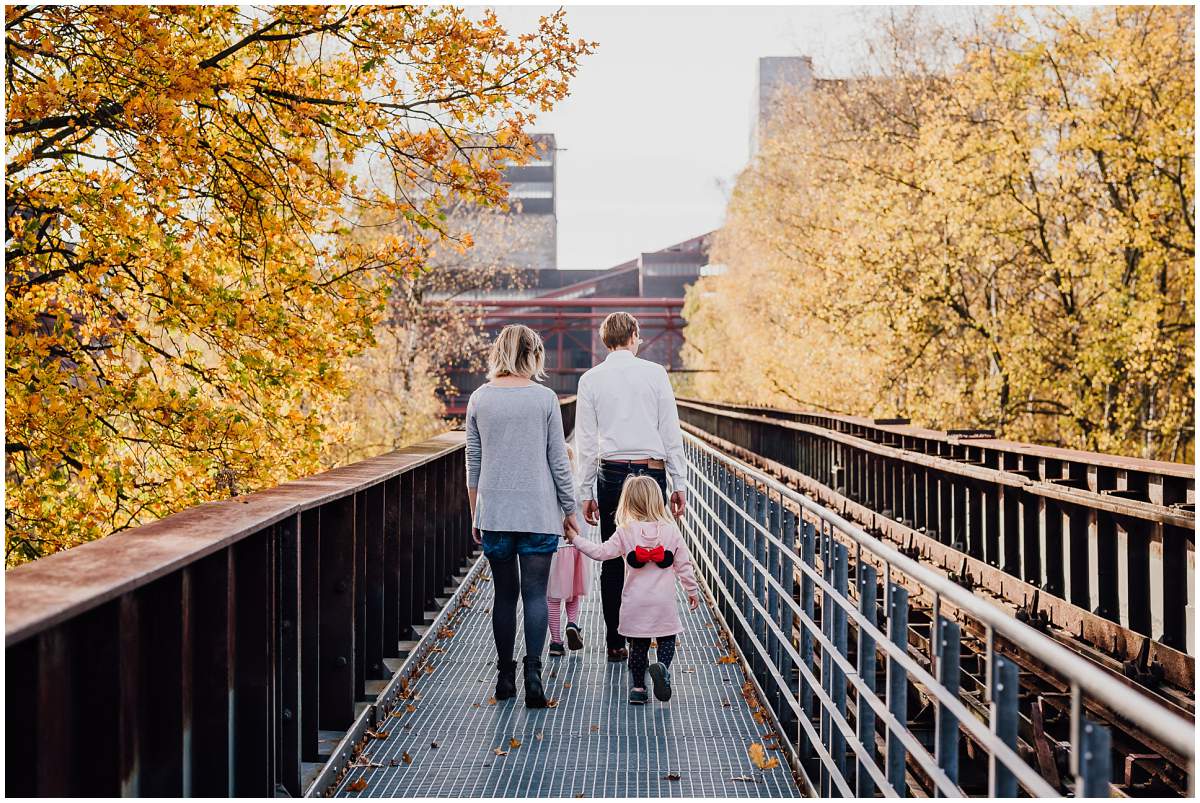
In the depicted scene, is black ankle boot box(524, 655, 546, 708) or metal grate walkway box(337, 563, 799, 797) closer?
metal grate walkway box(337, 563, 799, 797)

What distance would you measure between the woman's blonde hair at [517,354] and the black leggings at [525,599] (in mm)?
936

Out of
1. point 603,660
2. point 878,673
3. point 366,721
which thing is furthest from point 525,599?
point 878,673

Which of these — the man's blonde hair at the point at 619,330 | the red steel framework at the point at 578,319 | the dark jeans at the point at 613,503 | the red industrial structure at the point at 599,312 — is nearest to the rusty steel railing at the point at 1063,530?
the dark jeans at the point at 613,503

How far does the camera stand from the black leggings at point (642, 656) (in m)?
6.74

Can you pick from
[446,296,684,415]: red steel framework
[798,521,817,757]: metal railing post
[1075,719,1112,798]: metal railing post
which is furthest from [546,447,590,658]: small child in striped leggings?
[446,296,684,415]: red steel framework

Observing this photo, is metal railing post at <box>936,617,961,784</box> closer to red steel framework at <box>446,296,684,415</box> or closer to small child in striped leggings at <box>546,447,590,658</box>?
small child in striped leggings at <box>546,447,590,658</box>

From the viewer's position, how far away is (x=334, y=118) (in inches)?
412

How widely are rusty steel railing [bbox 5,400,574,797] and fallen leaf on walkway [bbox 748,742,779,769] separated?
1816 mm

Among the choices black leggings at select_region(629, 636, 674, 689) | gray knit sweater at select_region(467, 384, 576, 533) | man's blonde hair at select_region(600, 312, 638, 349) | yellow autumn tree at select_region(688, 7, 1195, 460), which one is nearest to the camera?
gray knit sweater at select_region(467, 384, 576, 533)

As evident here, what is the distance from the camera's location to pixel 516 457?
21.0 ft

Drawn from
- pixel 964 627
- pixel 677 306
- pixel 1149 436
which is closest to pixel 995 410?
pixel 1149 436

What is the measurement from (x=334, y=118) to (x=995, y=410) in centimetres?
1869

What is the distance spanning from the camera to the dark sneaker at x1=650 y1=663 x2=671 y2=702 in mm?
6699

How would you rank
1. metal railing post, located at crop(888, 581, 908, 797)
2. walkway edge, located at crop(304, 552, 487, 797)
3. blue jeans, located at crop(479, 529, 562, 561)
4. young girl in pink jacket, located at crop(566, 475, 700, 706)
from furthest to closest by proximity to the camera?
1. young girl in pink jacket, located at crop(566, 475, 700, 706)
2. blue jeans, located at crop(479, 529, 562, 561)
3. walkway edge, located at crop(304, 552, 487, 797)
4. metal railing post, located at crop(888, 581, 908, 797)
